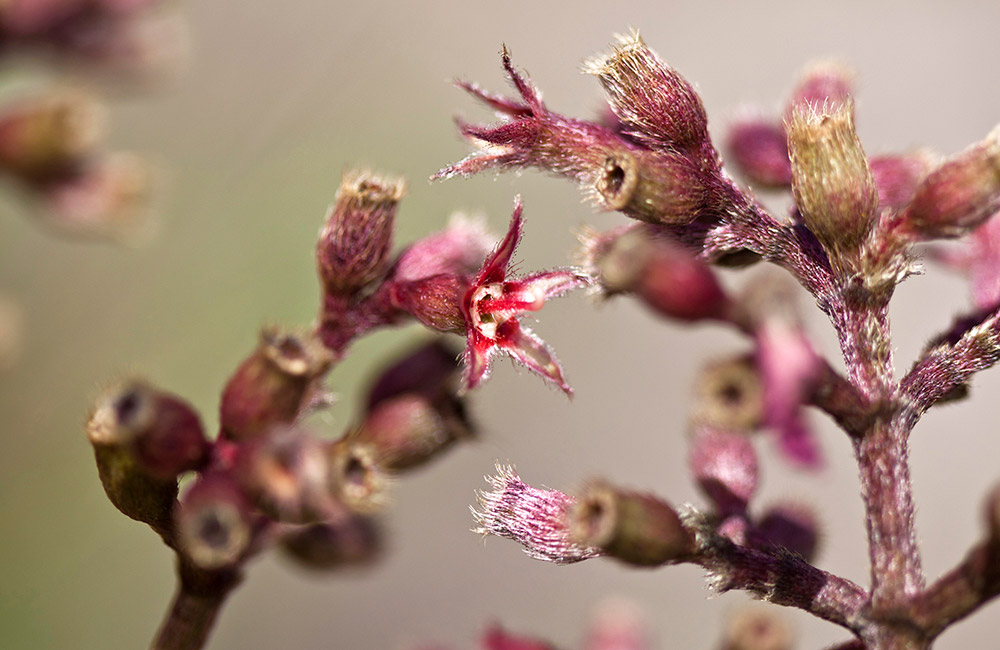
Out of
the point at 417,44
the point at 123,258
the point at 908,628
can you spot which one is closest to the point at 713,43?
the point at 417,44

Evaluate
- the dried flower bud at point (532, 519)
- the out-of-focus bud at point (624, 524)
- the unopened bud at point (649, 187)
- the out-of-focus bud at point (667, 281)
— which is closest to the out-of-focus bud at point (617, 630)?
the dried flower bud at point (532, 519)

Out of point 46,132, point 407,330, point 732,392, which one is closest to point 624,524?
point 732,392

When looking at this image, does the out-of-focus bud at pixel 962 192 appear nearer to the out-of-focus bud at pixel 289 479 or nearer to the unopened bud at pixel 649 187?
the unopened bud at pixel 649 187

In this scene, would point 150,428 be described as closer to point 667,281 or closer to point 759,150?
point 667,281

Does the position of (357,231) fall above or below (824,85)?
below

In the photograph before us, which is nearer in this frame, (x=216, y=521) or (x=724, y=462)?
(x=216, y=521)

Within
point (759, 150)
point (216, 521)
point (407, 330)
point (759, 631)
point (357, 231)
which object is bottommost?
point (216, 521)

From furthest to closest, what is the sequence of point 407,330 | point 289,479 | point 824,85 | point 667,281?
1. point 407,330
2. point 824,85
3. point 289,479
4. point 667,281
